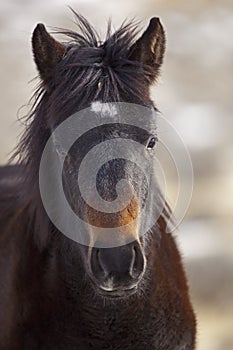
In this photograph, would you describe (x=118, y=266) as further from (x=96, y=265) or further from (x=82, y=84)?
(x=82, y=84)

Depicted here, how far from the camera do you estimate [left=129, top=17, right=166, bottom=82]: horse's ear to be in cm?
296

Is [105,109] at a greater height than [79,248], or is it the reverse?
[105,109]

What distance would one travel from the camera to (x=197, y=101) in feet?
24.0

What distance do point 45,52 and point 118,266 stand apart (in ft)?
2.60

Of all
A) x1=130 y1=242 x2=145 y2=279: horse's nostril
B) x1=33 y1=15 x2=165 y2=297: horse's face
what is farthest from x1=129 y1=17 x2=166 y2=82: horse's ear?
x1=130 y1=242 x2=145 y2=279: horse's nostril

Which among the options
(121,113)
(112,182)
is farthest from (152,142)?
(112,182)

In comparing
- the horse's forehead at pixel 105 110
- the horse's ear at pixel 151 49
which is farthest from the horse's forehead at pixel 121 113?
the horse's ear at pixel 151 49

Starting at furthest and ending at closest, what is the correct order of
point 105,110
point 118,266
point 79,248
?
point 79,248 → point 105,110 → point 118,266

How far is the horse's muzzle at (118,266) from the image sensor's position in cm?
256

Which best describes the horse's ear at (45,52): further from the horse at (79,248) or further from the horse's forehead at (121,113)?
the horse's forehead at (121,113)

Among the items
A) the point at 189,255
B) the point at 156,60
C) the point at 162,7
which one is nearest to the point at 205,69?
the point at 162,7

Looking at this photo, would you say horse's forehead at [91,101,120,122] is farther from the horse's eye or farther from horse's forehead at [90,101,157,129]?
the horse's eye

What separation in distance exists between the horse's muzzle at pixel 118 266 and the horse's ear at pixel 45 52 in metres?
0.65

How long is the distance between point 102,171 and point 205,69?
5.37 metres
